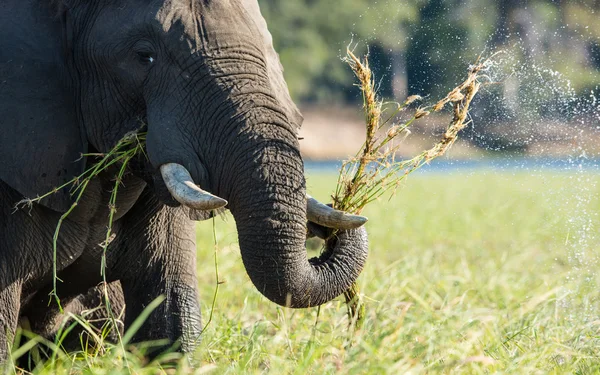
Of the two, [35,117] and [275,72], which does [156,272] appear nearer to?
[35,117]

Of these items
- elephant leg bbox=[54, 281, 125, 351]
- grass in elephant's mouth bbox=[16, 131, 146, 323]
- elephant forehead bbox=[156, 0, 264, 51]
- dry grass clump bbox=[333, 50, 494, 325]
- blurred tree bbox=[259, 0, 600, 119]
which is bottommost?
elephant leg bbox=[54, 281, 125, 351]

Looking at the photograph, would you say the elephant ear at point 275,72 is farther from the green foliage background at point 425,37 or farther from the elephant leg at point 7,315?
the elephant leg at point 7,315

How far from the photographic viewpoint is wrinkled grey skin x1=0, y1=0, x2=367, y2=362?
14.8 feet

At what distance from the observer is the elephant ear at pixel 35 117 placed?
5012mm

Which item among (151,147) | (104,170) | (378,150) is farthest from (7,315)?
(378,150)

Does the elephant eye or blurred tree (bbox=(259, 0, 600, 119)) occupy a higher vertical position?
blurred tree (bbox=(259, 0, 600, 119))

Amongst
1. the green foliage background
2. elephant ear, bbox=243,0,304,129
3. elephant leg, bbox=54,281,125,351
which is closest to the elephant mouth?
elephant ear, bbox=243,0,304,129

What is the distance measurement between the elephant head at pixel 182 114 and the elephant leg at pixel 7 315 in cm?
43

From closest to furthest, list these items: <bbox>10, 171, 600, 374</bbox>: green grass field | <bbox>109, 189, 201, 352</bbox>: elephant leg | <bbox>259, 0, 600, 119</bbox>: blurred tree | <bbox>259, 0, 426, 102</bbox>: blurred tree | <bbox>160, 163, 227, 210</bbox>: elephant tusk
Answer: <bbox>160, 163, 227, 210</bbox>: elephant tusk < <bbox>10, 171, 600, 374</bbox>: green grass field < <bbox>109, 189, 201, 352</bbox>: elephant leg < <bbox>259, 0, 600, 119</bbox>: blurred tree < <bbox>259, 0, 426, 102</bbox>: blurred tree

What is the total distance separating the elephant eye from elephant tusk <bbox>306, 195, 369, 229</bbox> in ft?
2.80

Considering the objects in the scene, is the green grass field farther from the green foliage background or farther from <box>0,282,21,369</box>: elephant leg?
the green foliage background

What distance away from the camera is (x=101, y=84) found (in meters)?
5.00

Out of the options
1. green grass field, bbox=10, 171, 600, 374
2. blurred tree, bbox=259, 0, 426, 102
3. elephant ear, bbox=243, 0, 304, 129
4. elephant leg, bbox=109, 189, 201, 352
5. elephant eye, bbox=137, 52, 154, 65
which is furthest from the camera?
blurred tree, bbox=259, 0, 426, 102

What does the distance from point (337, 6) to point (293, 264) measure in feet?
116
